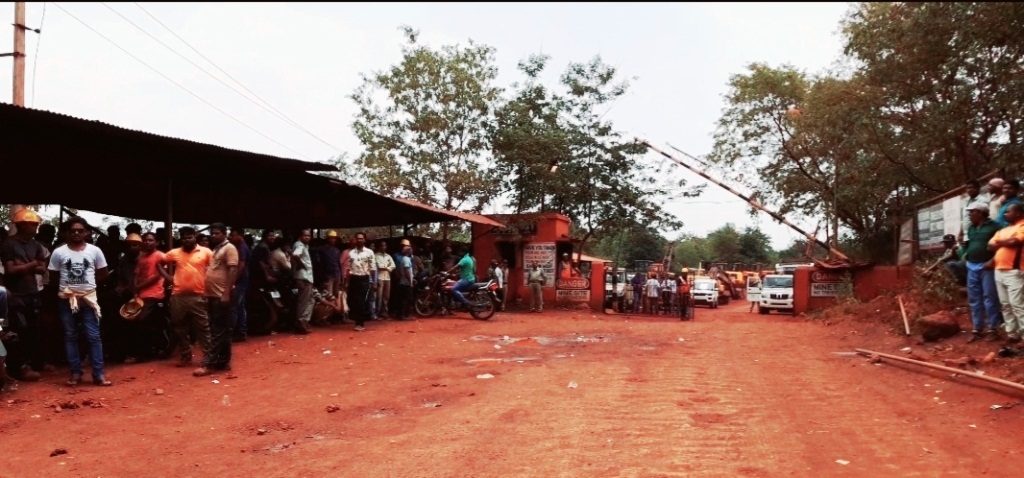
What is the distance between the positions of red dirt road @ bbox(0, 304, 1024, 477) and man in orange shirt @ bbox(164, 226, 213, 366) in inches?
21.3

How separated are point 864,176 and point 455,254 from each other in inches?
433

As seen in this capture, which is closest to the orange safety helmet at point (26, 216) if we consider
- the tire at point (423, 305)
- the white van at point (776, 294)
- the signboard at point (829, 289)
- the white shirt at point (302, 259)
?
the white shirt at point (302, 259)

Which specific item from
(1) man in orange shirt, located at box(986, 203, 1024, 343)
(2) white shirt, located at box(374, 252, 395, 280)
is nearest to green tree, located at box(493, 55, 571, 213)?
(2) white shirt, located at box(374, 252, 395, 280)

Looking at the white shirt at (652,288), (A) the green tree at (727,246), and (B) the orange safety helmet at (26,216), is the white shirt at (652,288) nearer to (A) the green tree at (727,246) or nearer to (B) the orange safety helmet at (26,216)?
(B) the orange safety helmet at (26,216)

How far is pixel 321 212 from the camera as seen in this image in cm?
1396

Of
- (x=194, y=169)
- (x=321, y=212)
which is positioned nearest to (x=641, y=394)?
(x=194, y=169)

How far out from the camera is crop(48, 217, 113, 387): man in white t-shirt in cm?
638

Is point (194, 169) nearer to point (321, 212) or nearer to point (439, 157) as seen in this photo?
point (321, 212)

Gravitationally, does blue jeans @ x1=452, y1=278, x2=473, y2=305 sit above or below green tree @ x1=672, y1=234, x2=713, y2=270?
below

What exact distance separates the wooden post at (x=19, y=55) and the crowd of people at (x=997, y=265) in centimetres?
1491

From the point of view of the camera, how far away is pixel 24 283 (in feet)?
21.6

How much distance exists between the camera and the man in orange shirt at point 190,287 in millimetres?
7371

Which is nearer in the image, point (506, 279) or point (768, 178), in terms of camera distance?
point (506, 279)

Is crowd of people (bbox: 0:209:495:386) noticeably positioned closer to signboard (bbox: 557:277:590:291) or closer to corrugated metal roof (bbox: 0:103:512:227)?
corrugated metal roof (bbox: 0:103:512:227)
